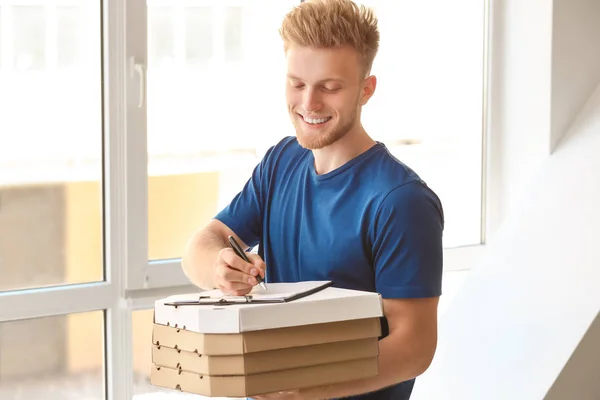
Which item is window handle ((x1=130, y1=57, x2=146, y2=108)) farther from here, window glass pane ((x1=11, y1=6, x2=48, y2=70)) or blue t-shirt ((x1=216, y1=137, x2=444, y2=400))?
blue t-shirt ((x1=216, y1=137, x2=444, y2=400))

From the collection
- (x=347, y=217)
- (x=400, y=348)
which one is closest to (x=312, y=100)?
(x=347, y=217)

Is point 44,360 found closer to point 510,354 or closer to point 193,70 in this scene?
point 193,70

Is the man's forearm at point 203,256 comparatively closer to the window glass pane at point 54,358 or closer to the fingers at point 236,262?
the fingers at point 236,262

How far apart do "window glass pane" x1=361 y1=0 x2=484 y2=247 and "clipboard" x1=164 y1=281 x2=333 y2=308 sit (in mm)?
1630

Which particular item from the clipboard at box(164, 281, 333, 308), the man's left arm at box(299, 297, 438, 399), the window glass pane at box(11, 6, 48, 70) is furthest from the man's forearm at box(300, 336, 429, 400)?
the window glass pane at box(11, 6, 48, 70)

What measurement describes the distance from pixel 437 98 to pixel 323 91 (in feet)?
5.30

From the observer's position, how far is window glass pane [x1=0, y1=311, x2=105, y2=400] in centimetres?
214

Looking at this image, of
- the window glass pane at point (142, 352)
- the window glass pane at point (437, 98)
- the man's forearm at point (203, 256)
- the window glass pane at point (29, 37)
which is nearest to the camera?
the man's forearm at point (203, 256)

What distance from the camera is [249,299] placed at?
1.10 meters

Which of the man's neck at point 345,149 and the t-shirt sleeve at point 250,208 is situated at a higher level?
the man's neck at point 345,149

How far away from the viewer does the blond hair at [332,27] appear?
50.3 inches

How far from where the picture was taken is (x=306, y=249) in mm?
1326

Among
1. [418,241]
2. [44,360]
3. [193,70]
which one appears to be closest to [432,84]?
[193,70]

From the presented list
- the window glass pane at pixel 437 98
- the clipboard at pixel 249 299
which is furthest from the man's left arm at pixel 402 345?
the window glass pane at pixel 437 98
